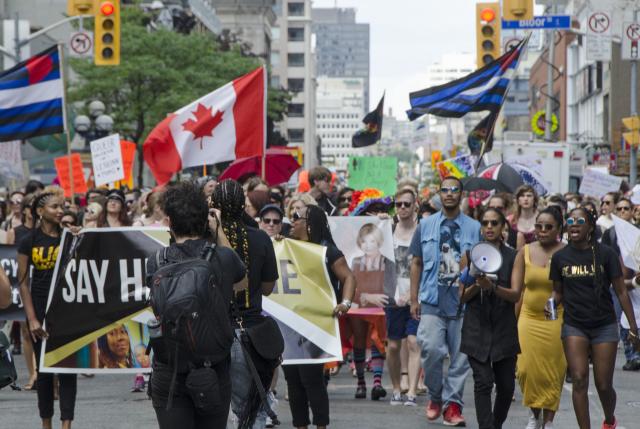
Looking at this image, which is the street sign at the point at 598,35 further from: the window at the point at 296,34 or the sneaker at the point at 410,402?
the window at the point at 296,34

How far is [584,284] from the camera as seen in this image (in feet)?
30.9

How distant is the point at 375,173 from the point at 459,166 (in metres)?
2.15

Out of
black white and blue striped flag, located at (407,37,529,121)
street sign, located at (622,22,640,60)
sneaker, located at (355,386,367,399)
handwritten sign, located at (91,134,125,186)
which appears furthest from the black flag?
sneaker, located at (355,386,367,399)

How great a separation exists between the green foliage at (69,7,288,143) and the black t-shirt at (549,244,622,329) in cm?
3886

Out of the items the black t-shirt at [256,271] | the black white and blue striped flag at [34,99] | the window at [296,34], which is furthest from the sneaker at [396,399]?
the window at [296,34]

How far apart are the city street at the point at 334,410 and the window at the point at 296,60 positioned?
141178mm

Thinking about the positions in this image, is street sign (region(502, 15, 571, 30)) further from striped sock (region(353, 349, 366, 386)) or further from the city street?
striped sock (region(353, 349, 366, 386))

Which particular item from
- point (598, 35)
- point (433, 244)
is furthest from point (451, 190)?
point (598, 35)

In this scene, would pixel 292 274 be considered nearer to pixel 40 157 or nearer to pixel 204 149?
pixel 204 149

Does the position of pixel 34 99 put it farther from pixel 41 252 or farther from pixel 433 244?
pixel 433 244

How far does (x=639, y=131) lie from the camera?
33031mm

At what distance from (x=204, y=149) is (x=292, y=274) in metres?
4.15

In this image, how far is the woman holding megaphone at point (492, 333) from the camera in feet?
31.3

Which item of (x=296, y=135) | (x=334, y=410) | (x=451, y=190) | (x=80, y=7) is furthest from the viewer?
(x=296, y=135)
